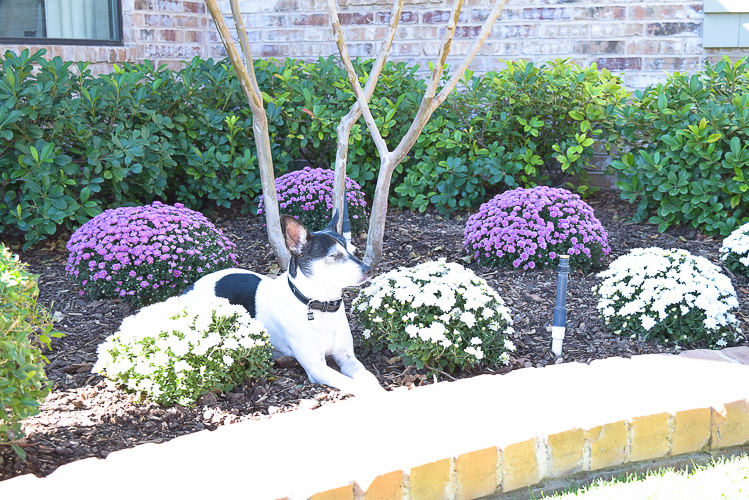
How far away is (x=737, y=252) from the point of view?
187 inches

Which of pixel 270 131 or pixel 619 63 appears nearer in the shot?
pixel 270 131

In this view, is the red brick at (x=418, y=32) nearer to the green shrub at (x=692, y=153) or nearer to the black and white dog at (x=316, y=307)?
the green shrub at (x=692, y=153)

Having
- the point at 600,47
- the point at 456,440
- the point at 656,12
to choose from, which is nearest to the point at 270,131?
the point at 600,47

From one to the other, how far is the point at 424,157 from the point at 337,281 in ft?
10.5

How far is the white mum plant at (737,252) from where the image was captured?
15.5ft

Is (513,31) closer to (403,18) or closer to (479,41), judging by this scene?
(403,18)

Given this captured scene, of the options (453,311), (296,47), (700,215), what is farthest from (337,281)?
(296,47)

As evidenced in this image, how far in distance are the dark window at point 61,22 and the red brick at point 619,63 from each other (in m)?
5.17

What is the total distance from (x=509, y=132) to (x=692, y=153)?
5.28 ft

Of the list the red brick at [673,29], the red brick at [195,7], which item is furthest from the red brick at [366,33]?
the red brick at [673,29]

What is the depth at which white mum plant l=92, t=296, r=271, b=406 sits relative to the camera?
3.01m

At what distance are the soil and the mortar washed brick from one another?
49cm

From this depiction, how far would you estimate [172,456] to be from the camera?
2291 mm

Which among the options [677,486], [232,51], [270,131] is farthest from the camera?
[270,131]
